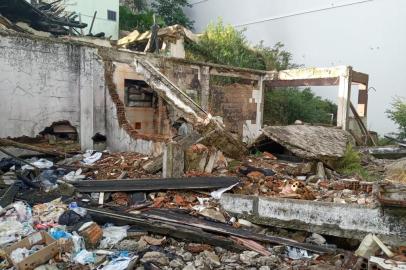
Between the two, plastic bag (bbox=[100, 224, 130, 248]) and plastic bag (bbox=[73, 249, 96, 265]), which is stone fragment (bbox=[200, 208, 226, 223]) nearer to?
plastic bag (bbox=[100, 224, 130, 248])

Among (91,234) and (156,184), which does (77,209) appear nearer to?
(91,234)

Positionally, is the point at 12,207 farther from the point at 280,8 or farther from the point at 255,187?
the point at 280,8

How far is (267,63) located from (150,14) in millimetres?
9977

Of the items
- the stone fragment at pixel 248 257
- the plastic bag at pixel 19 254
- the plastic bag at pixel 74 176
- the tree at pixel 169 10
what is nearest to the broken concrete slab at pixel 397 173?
the stone fragment at pixel 248 257

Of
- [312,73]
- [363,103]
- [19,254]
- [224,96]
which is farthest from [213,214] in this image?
[363,103]

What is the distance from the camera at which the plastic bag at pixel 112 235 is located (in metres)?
5.00

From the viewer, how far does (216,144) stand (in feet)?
26.9

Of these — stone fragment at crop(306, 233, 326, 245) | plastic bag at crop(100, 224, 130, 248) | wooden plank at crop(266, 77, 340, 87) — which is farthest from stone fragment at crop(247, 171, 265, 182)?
wooden plank at crop(266, 77, 340, 87)

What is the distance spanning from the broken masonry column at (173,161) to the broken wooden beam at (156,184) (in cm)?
37

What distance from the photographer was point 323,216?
211 inches

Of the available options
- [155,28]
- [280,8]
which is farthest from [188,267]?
[280,8]

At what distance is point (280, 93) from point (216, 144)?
28.2ft

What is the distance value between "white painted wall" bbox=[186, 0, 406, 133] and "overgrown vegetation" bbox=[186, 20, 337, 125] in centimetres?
294

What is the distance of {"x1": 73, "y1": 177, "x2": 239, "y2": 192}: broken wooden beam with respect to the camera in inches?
259
